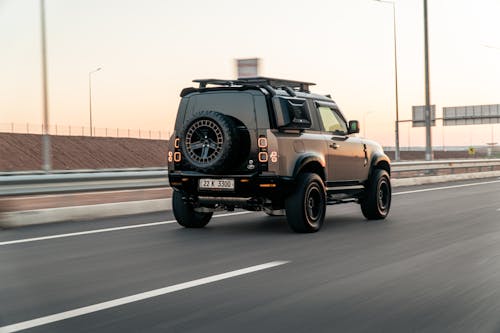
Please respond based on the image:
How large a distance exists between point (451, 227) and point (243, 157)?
3.39 metres

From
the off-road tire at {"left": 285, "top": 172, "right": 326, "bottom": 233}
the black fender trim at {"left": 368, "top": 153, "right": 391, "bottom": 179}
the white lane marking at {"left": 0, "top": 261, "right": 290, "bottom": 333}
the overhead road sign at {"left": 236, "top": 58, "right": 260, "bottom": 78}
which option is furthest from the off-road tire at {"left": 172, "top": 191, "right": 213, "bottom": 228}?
the overhead road sign at {"left": 236, "top": 58, "right": 260, "bottom": 78}

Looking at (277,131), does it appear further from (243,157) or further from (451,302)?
(451,302)

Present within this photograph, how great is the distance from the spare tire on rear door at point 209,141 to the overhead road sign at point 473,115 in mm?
53255

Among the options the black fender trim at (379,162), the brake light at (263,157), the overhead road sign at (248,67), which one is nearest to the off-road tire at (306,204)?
the brake light at (263,157)

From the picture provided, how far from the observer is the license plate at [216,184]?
9.94 metres

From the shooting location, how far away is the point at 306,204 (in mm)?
10055

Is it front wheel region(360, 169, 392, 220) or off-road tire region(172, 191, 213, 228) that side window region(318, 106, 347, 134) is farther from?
off-road tire region(172, 191, 213, 228)

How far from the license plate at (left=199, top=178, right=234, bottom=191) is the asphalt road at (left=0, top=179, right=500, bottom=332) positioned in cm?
64

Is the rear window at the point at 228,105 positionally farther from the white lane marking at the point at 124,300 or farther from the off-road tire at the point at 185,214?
the white lane marking at the point at 124,300

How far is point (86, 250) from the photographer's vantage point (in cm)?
832

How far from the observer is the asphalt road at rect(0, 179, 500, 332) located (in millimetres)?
4910

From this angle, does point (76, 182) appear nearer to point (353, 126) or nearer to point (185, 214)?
point (185, 214)

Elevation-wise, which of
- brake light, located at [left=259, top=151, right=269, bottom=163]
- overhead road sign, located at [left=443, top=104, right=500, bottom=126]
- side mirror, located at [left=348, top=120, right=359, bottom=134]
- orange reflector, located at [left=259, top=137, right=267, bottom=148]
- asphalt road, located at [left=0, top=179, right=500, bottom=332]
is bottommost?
asphalt road, located at [left=0, top=179, right=500, bottom=332]

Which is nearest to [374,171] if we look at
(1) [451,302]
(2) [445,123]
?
(1) [451,302]
